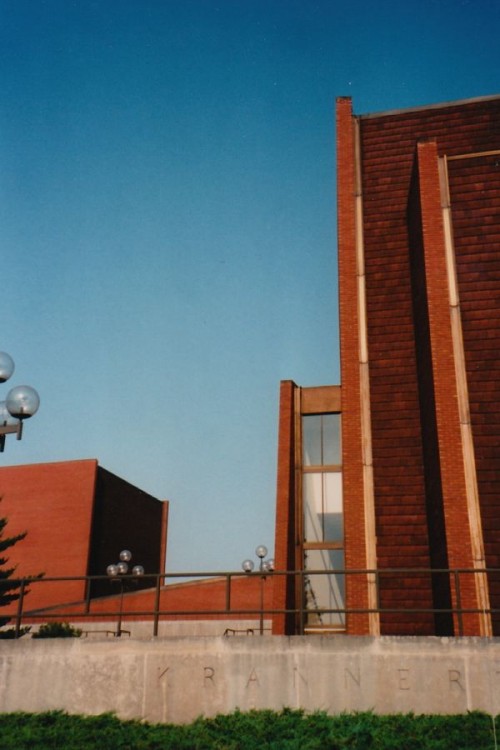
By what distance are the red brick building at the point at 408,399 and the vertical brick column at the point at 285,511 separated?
0.05 meters

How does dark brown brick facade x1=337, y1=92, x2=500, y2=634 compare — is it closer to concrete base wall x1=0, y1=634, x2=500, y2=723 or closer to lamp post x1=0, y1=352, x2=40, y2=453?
concrete base wall x1=0, y1=634, x2=500, y2=723

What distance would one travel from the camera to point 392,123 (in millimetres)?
17828

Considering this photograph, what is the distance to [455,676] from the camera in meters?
8.76

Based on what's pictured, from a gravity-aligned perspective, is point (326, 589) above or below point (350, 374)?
below

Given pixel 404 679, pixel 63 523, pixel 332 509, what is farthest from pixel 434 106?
pixel 63 523

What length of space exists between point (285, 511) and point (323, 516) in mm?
1363

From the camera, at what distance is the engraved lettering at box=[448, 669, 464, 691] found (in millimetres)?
8719

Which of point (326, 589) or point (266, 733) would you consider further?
point (326, 589)

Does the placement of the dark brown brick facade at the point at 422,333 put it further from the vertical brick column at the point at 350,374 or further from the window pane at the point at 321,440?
the window pane at the point at 321,440

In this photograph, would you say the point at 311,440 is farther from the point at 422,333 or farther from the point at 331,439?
the point at 422,333

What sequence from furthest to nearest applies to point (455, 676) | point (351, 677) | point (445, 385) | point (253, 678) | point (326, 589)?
point (326, 589), point (445, 385), point (253, 678), point (351, 677), point (455, 676)

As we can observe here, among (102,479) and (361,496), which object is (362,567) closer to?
(361,496)

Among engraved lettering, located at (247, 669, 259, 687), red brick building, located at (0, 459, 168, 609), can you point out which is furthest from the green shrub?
red brick building, located at (0, 459, 168, 609)

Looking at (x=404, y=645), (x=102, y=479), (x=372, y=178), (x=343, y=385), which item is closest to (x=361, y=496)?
(x=343, y=385)
